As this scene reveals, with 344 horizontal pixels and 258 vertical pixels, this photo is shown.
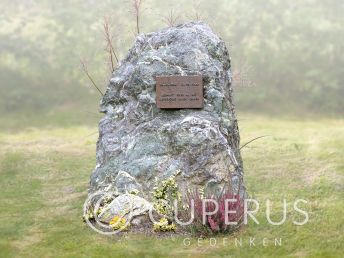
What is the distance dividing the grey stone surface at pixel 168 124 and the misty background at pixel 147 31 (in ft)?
45.8

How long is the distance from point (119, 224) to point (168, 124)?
234 centimetres

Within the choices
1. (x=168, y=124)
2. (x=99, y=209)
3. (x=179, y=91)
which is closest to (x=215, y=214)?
(x=168, y=124)

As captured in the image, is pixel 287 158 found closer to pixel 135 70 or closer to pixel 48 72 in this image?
pixel 135 70

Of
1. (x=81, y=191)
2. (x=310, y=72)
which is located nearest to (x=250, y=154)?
(x=81, y=191)

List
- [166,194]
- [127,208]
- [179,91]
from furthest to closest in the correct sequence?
[179,91] < [166,194] < [127,208]

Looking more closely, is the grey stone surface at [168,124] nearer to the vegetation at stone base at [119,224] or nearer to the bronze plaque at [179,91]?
the bronze plaque at [179,91]

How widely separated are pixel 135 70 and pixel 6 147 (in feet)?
35.8

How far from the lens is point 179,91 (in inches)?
486

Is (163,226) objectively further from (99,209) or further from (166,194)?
(99,209)

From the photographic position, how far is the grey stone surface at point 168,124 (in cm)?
1185

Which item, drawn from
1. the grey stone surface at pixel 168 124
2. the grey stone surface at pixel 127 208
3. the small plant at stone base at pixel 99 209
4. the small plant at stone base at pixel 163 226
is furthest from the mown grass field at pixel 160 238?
the grey stone surface at pixel 168 124

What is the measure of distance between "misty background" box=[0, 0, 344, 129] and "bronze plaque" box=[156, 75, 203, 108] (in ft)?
48.2

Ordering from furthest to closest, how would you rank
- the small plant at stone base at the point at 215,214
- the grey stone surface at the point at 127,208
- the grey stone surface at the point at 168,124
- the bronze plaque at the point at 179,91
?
1. the bronze plaque at the point at 179,91
2. the grey stone surface at the point at 168,124
3. the grey stone surface at the point at 127,208
4. the small plant at stone base at the point at 215,214

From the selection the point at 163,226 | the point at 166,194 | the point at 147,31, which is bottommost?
the point at 163,226
